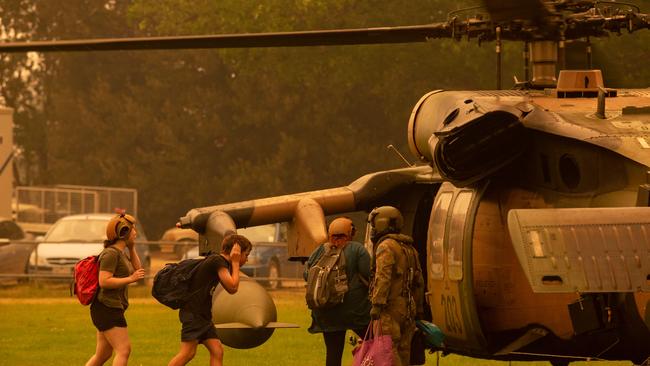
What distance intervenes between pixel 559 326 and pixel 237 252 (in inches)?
114

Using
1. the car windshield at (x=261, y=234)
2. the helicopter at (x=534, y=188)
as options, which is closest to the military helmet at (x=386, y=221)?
the helicopter at (x=534, y=188)

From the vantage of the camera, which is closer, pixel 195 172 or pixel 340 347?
pixel 340 347

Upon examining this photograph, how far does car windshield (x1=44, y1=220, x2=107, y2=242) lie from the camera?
3706 cm

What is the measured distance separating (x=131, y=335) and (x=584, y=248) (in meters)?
15.0

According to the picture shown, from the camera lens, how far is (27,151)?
7488 cm

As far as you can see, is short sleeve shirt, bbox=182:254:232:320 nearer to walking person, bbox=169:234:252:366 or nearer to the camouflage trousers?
walking person, bbox=169:234:252:366

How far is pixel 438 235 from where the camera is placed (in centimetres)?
1425

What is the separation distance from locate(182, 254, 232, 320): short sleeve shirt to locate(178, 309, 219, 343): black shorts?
0.04 m

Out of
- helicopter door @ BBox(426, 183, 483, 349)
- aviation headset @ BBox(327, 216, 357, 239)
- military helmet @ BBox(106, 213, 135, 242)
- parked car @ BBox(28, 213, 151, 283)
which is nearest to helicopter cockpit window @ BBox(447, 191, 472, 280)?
helicopter door @ BBox(426, 183, 483, 349)

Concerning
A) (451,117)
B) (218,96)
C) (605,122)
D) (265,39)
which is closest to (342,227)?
(451,117)

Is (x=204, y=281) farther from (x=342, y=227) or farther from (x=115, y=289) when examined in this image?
(x=342, y=227)

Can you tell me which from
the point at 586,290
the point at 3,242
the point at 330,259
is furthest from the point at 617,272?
the point at 3,242

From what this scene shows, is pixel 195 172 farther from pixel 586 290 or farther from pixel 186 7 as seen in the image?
pixel 586 290

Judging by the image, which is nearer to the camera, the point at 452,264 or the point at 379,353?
the point at 379,353
